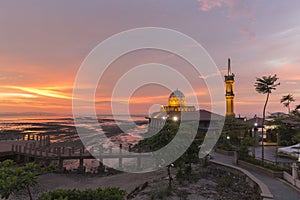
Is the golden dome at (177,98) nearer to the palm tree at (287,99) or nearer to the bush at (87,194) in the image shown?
the palm tree at (287,99)

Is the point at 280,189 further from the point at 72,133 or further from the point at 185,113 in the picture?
the point at 72,133

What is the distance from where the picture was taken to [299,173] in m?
13.8

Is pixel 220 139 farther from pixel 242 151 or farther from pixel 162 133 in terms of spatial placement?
pixel 162 133

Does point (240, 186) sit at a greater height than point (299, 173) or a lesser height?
lesser

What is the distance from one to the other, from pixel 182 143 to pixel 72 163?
18.3 metres

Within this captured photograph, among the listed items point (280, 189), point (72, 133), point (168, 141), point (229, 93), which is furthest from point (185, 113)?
point (72, 133)

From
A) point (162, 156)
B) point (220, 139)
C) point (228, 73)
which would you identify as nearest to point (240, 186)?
point (162, 156)

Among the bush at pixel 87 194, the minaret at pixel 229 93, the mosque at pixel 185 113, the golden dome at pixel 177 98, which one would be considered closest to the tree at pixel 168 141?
the bush at pixel 87 194

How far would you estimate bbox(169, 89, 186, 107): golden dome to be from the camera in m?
59.3

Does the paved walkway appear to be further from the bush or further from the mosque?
the mosque

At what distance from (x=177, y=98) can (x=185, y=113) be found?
1951 cm

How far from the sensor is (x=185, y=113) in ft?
135

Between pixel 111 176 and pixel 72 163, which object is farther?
pixel 72 163

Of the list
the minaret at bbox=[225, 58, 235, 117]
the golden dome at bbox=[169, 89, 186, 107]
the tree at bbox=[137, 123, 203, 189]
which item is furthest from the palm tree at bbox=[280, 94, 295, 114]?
the tree at bbox=[137, 123, 203, 189]
